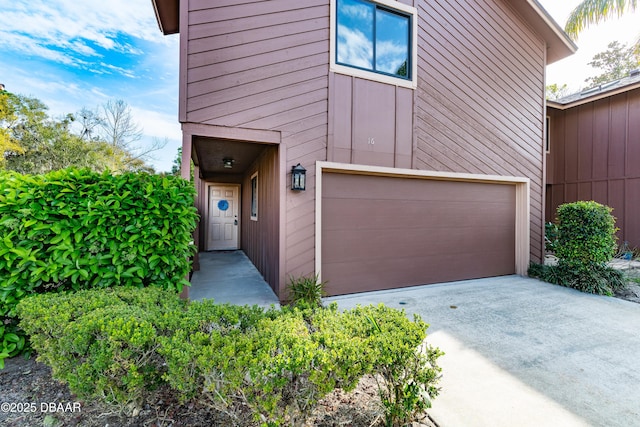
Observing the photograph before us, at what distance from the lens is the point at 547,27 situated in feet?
19.9

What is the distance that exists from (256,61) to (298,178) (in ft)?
5.48

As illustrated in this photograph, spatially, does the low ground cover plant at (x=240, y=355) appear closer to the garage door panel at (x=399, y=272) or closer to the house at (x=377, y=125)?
the house at (x=377, y=125)

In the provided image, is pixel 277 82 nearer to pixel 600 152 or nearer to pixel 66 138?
pixel 600 152

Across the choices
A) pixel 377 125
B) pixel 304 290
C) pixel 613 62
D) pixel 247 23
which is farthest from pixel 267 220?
pixel 613 62

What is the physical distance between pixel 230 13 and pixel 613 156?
34.6 ft

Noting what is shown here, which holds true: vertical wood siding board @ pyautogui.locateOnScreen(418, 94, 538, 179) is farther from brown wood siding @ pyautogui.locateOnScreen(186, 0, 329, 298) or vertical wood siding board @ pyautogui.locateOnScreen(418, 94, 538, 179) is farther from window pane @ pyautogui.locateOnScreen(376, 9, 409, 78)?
brown wood siding @ pyautogui.locateOnScreen(186, 0, 329, 298)

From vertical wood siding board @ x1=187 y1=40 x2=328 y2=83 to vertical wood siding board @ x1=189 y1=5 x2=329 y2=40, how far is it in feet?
1.20

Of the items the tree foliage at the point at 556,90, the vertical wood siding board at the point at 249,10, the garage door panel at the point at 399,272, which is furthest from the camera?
the tree foliage at the point at 556,90

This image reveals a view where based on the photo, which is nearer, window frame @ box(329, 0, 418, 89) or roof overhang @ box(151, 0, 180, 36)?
window frame @ box(329, 0, 418, 89)

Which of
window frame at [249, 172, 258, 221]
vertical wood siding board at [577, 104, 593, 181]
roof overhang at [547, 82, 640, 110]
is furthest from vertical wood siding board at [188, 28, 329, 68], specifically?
vertical wood siding board at [577, 104, 593, 181]

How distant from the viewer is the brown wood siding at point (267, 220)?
4363 millimetres

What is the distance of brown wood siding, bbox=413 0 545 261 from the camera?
5129 millimetres

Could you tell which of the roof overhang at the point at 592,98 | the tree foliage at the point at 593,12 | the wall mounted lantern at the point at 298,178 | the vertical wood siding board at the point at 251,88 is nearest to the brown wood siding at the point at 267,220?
the wall mounted lantern at the point at 298,178

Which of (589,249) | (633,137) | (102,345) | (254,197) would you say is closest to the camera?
(102,345)
